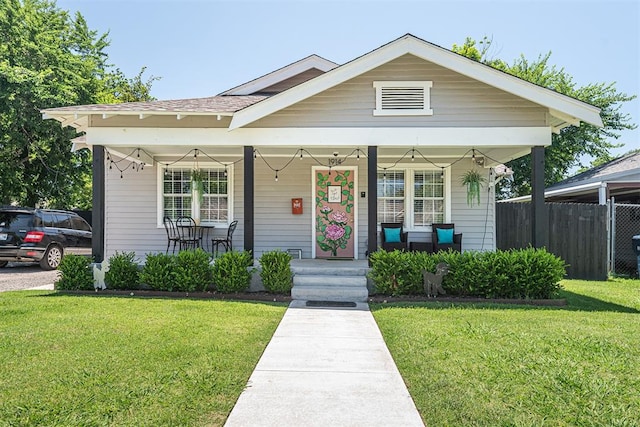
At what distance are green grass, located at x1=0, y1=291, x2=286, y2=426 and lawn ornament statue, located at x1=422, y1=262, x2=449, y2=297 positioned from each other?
8.30 feet

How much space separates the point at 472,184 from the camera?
376 inches

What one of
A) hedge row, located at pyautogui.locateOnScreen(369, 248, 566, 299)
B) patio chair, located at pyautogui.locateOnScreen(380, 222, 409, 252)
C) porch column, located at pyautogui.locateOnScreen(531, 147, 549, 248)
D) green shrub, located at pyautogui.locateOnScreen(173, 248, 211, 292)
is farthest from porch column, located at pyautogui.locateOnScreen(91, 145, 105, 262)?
porch column, located at pyautogui.locateOnScreen(531, 147, 549, 248)

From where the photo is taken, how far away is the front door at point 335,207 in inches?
395

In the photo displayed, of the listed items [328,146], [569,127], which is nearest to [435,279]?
[328,146]

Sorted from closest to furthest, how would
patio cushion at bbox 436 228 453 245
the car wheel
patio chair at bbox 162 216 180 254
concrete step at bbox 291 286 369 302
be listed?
concrete step at bbox 291 286 369 302, patio cushion at bbox 436 228 453 245, patio chair at bbox 162 216 180 254, the car wheel

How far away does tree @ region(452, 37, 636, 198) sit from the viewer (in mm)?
24172

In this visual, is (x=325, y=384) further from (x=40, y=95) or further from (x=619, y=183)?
(x=40, y=95)

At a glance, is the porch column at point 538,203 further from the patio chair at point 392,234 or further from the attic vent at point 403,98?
the patio chair at point 392,234

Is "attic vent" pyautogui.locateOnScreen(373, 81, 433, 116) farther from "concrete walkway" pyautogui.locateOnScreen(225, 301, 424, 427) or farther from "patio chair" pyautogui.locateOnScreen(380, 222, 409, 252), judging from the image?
"concrete walkway" pyautogui.locateOnScreen(225, 301, 424, 427)

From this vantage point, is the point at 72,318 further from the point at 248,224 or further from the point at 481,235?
the point at 481,235

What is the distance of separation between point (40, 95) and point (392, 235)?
43.8 feet

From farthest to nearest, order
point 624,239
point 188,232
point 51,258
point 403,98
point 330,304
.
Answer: point 51,258
point 624,239
point 188,232
point 403,98
point 330,304

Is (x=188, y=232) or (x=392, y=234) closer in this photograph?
(x=392, y=234)

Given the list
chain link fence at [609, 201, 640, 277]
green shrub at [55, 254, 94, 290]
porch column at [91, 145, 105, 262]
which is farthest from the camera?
chain link fence at [609, 201, 640, 277]
